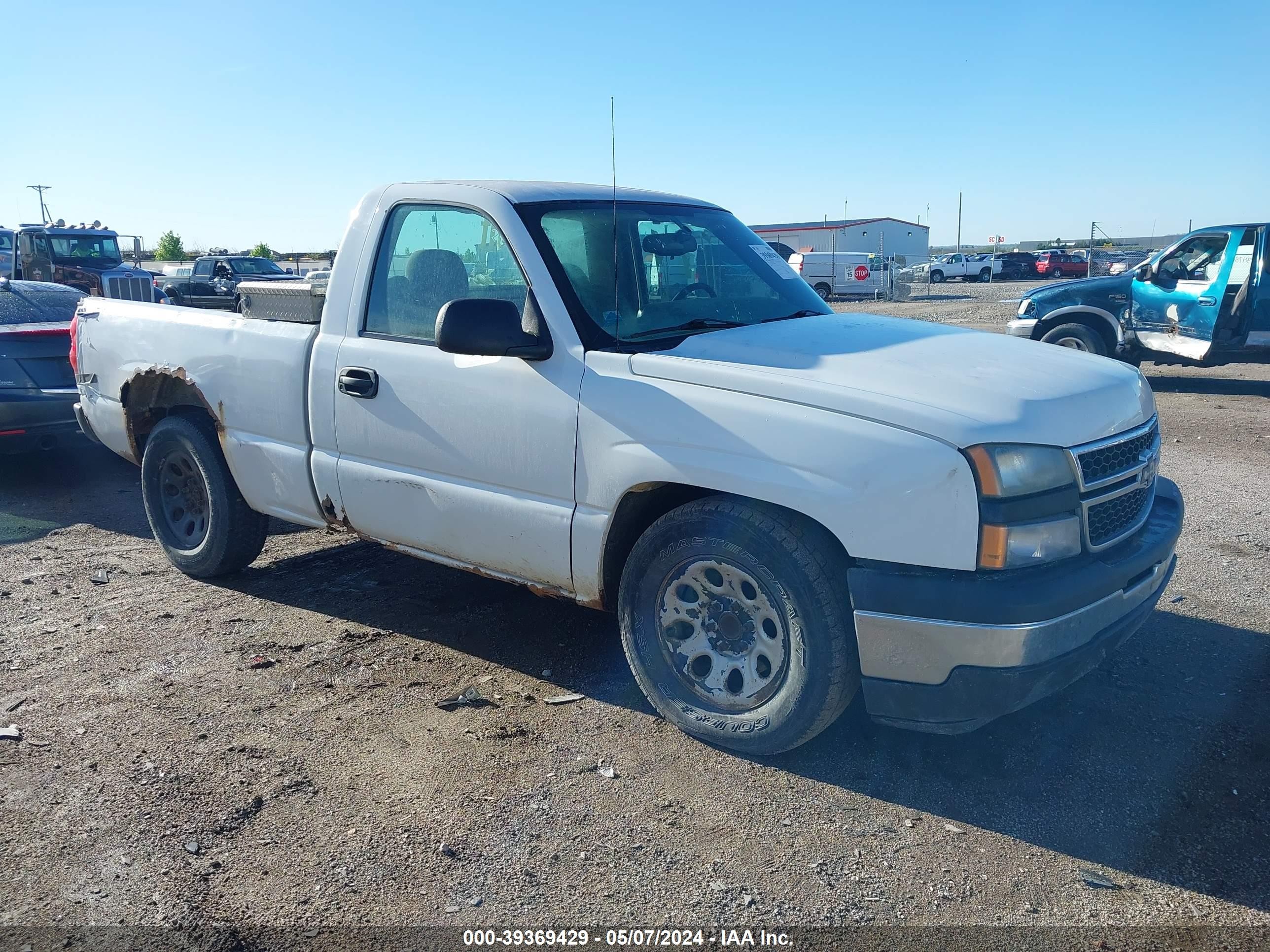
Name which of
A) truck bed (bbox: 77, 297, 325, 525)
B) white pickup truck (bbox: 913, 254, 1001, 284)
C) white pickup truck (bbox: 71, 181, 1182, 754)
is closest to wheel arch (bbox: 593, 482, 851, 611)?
white pickup truck (bbox: 71, 181, 1182, 754)

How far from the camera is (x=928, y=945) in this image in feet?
8.53

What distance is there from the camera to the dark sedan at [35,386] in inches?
295

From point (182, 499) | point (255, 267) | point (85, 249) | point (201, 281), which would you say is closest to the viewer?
point (182, 499)

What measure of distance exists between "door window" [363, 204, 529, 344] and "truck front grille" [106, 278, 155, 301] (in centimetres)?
412

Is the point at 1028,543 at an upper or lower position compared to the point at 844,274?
lower

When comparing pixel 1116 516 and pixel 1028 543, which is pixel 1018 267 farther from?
pixel 1028 543

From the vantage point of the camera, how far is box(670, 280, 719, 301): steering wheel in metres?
4.14

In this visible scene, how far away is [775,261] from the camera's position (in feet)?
15.5

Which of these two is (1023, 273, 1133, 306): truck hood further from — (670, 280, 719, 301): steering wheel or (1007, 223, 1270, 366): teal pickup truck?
(670, 280, 719, 301): steering wheel

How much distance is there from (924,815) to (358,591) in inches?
126

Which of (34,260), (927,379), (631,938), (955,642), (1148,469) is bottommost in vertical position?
(631,938)

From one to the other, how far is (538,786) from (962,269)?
54.5 meters

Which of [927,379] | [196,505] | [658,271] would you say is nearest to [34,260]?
[196,505]

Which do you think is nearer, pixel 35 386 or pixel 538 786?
pixel 538 786
